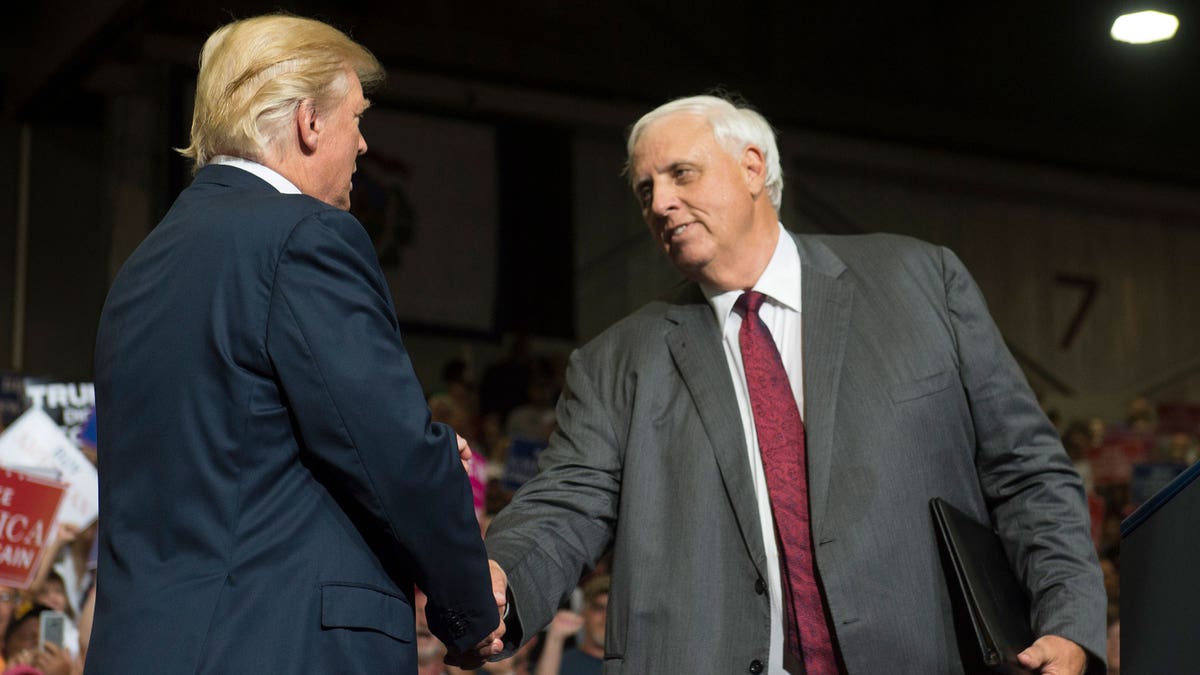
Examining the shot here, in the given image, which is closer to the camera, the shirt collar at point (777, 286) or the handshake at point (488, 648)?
the handshake at point (488, 648)

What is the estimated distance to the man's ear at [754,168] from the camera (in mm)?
2914

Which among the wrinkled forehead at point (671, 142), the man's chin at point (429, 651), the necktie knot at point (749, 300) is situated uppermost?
the wrinkled forehead at point (671, 142)

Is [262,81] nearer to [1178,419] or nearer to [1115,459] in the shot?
[1115,459]

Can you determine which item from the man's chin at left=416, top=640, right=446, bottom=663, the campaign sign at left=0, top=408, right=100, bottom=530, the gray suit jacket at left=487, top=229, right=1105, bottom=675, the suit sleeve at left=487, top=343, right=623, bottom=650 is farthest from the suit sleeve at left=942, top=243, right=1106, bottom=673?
the campaign sign at left=0, top=408, right=100, bottom=530

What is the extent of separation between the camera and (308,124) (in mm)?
2072

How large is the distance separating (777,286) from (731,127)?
321mm

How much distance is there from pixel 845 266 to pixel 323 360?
1.24 metres

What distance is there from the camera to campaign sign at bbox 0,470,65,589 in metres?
5.43

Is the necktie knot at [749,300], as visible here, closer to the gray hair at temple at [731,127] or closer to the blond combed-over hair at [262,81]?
the gray hair at temple at [731,127]

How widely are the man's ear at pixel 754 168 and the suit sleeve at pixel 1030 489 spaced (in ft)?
1.39

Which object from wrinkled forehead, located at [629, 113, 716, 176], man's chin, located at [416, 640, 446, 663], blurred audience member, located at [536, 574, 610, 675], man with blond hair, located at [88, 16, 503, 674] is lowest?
blurred audience member, located at [536, 574, 610, 675]

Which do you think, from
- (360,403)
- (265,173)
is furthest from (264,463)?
(265,173)

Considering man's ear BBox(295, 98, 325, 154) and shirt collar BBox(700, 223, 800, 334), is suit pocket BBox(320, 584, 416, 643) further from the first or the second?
shirt collar BBox(700, 223, 800, 334)

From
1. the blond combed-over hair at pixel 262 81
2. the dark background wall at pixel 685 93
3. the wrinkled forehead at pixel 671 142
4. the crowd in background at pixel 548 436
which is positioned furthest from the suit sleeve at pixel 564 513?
the dark background wall at pixel 685 93
